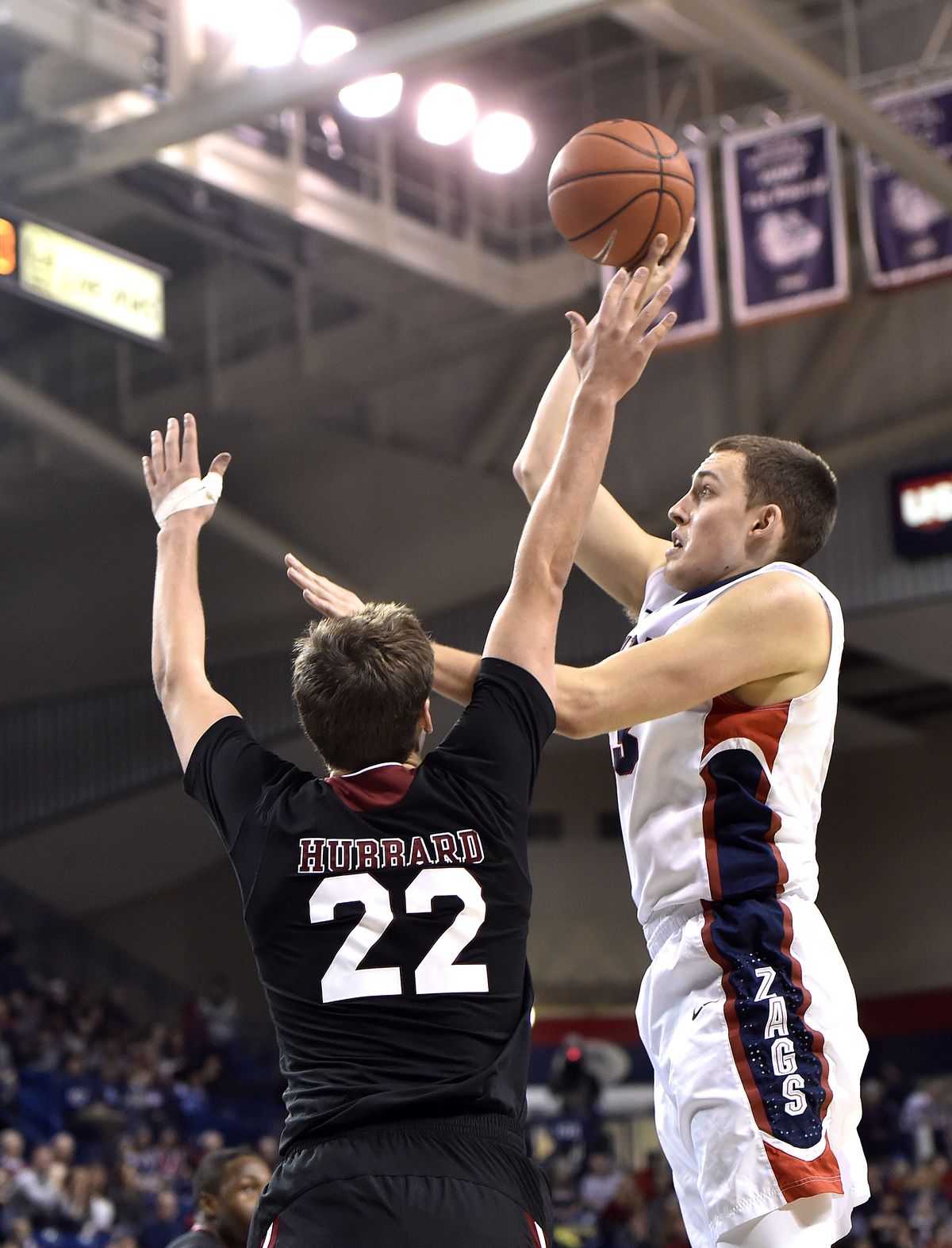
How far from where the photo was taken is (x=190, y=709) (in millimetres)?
2924

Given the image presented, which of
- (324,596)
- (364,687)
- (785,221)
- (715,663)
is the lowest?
(364,687)

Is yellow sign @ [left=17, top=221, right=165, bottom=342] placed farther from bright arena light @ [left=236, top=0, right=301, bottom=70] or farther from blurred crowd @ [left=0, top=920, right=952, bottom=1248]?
blurred crowd @ [left=0, top=920, right=952, bottom=1248]

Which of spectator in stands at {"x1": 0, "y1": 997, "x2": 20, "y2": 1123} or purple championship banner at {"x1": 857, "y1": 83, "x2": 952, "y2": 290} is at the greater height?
purple championship banner at {"x1": 857, "y1": 83, "x2": 952, "y2": 290}

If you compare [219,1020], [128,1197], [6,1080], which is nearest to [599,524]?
[128,1197]

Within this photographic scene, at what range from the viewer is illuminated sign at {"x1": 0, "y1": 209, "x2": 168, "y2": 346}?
36.2ft

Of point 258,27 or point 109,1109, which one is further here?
point 109,1109

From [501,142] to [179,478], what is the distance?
1313 centimetres

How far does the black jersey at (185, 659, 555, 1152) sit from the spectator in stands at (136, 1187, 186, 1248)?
436 inches

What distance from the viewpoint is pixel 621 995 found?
2203 centimetres

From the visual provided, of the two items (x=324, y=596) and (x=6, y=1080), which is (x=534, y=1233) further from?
(x=6, y=1080)

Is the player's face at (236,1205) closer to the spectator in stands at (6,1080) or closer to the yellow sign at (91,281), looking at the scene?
the yellow sign at (91,281)

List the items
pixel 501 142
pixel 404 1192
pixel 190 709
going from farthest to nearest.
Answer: pixel 501 142
pixel 190 709
pixel 404 1192

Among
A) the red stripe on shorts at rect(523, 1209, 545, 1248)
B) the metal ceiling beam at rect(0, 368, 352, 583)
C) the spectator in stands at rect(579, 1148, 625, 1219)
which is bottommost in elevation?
the spectator in stands at rect(579, 1148, 625, 1219)

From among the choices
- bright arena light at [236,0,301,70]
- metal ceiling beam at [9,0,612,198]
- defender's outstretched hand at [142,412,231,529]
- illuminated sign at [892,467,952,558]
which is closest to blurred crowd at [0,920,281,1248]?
metal ceiling beam at [9,0,612,198]
